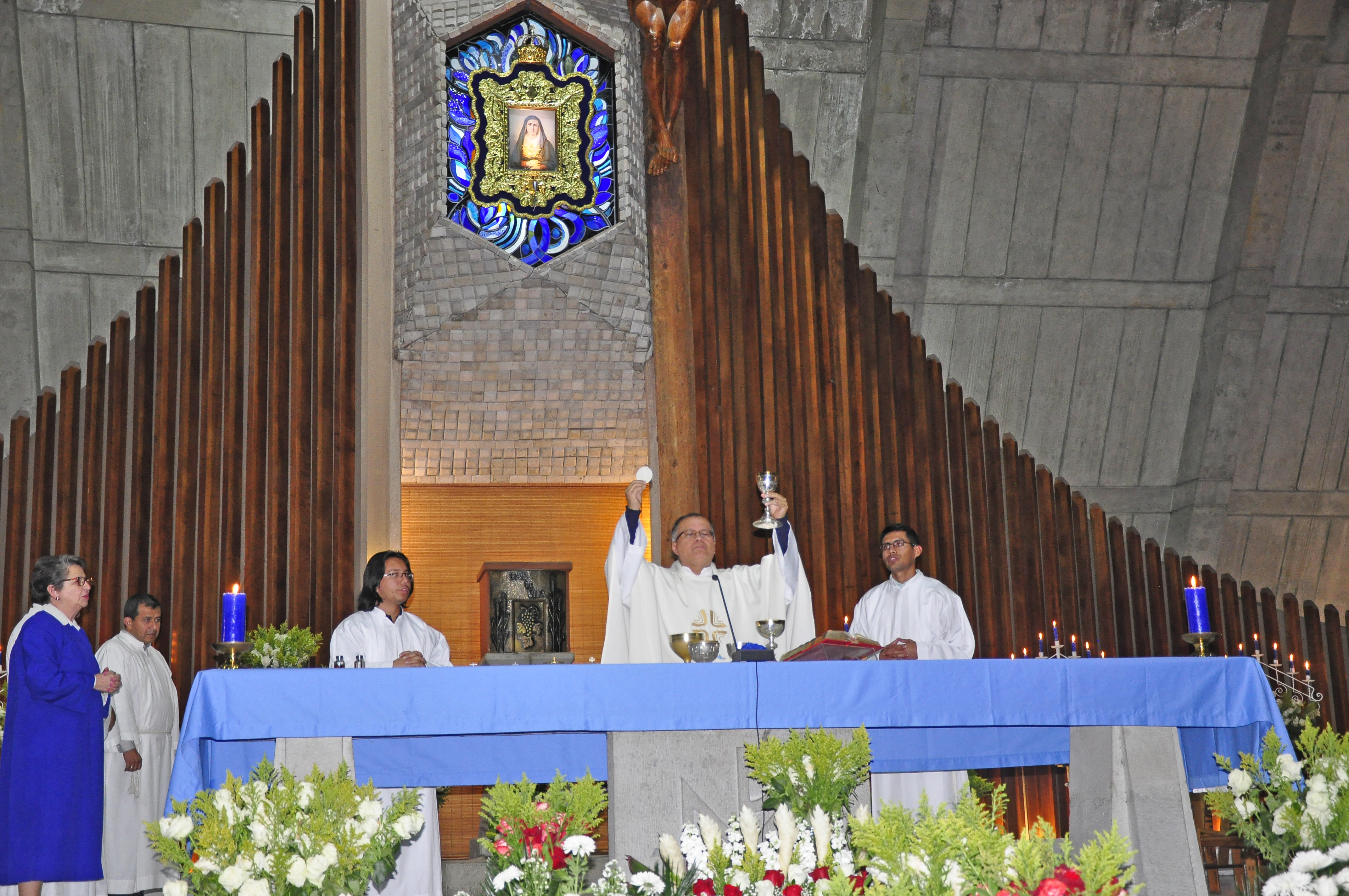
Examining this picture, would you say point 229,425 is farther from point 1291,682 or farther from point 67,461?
point 1291,682

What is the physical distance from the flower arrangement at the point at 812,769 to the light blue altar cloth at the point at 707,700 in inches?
15.5

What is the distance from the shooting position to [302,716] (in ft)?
12.4

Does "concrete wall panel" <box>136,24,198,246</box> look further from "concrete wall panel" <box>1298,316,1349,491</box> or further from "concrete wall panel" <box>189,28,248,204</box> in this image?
"concrete wall panel" <box>1298,316,1349,491</box>

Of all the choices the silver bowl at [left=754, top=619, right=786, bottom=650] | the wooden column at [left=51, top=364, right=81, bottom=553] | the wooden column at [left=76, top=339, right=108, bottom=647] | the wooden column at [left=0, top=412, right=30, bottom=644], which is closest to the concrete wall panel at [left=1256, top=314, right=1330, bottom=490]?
the silver bowl at [left=754, top=619, right=786, bottom=650]

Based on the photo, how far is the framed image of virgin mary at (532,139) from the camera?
7.76m

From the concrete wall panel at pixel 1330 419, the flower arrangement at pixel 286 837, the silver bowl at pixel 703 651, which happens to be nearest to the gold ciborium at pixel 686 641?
the silver bowl at pixel 703 651

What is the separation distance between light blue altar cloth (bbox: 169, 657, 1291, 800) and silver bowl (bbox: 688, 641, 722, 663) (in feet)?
1.49

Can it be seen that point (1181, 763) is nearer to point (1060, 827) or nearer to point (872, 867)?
point (872, 867)

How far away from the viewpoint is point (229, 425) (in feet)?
21.9

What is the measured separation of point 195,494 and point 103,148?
374cm

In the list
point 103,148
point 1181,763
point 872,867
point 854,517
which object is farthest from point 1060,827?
point 103,148

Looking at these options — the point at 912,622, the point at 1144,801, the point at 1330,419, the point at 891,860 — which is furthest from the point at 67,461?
the point at 1330,419

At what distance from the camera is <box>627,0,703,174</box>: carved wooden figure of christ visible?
7488 millimetres

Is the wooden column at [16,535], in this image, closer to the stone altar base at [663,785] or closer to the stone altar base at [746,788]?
the stone altar base at [746,788]
